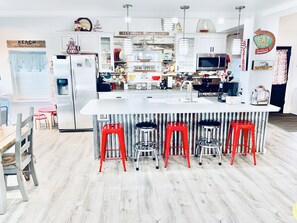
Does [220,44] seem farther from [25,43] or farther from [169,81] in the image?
[25,43]

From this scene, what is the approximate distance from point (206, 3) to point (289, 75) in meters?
4.70

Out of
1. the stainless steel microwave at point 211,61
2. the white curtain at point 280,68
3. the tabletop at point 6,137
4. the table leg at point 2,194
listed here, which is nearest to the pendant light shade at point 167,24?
the stainless steel microwave at point 211,61

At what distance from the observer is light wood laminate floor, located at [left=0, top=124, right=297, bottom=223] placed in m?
2.52

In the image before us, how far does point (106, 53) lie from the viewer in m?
5.86

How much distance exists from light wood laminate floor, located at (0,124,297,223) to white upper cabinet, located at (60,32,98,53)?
2678mm

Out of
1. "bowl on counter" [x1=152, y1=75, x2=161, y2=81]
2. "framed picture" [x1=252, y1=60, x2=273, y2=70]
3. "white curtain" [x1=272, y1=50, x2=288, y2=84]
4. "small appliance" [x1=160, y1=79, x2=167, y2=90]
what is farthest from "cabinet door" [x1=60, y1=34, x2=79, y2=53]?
"white curtain" [x1=272, y1=50, x2=288, y2=84]

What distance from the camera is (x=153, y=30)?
19.6 feet

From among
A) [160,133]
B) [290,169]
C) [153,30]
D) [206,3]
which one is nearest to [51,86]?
[153,30]

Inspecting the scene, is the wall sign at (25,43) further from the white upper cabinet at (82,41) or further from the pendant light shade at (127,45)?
the pendant light shade at (127,45)

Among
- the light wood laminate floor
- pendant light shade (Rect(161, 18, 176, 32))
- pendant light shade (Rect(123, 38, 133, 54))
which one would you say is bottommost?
the light wood laminate floor

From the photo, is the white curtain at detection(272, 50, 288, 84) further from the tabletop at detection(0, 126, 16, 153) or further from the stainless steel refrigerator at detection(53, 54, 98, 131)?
the tabletop at detection(0, 126, 16, 153)

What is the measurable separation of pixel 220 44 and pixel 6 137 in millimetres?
5227

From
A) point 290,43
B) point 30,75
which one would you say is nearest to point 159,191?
point 30,75

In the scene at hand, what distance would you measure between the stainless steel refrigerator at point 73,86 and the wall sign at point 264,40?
3.35m
